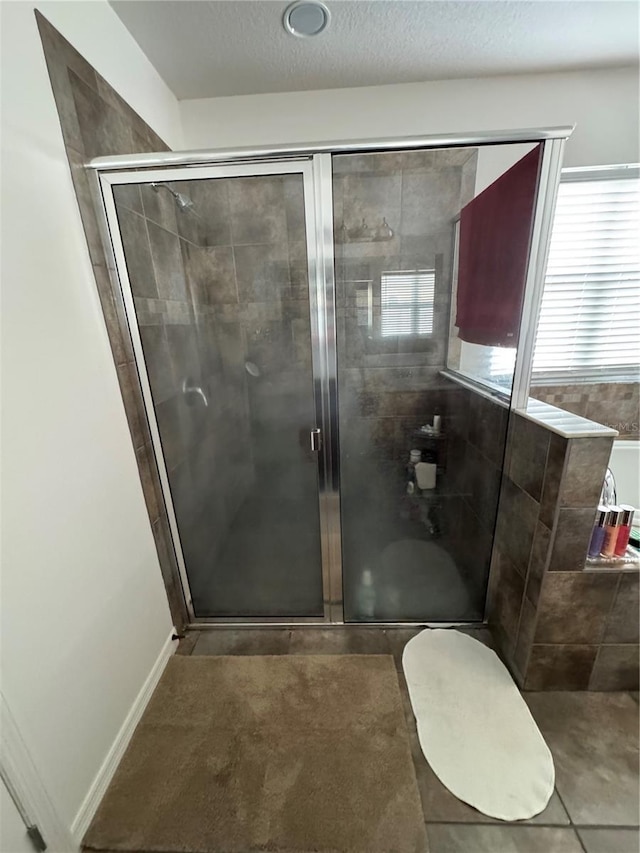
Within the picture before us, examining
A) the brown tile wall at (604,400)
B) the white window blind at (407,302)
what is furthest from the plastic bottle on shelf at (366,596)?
the brown tile wall at (604,400)

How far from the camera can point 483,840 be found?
95cm

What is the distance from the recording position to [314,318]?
53.1 inches

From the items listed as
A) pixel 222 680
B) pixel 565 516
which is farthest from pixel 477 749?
pixel 222 680

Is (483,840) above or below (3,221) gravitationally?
below

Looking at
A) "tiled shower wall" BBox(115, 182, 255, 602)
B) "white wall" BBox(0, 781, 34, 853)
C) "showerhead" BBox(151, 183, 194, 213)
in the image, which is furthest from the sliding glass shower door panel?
"white wall" BBox(0, 781, 34, 853)

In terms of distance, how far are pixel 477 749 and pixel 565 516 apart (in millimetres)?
840

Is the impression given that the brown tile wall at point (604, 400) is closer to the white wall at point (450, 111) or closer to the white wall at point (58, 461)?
the white wall at point (450, 111)

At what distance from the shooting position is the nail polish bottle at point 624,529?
3.73 ft

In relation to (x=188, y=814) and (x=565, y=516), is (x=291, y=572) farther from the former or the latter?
(x=565, y=516)

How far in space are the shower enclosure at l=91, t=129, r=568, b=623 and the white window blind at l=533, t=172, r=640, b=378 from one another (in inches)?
34.3

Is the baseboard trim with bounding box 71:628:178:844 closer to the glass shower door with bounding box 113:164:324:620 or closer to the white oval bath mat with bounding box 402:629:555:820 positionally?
the glass shower door with bounding box 113:164:324:620

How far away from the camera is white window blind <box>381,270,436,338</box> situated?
4.95 feet

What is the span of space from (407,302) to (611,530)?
1.17m

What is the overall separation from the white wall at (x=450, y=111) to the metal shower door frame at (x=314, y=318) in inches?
35.8
